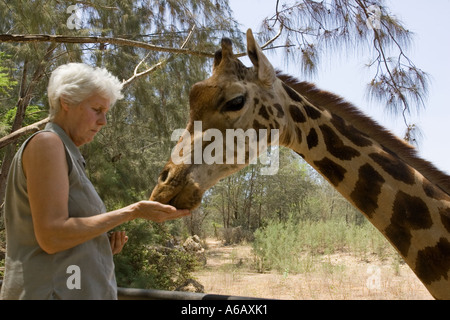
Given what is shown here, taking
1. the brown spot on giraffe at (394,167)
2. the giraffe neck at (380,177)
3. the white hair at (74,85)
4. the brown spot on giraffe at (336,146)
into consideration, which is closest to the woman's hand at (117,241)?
the white hair at (74,85)

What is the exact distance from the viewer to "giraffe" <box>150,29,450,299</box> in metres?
1.93

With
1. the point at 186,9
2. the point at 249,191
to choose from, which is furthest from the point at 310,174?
the point at 186,9

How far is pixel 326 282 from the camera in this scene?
857 cm

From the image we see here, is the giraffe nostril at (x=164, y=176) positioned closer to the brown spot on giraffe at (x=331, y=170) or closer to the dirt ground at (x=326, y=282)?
the brown spot on giraffe at (x=331, y=170)

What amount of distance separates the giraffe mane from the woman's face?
1.34 m

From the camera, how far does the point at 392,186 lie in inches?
81.2

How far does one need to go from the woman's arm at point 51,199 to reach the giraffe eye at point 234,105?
3.26ft

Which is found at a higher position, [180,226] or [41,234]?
[41,234]

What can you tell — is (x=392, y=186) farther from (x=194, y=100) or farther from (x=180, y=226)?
(x=180, y=226)

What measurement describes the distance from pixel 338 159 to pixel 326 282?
695 cm

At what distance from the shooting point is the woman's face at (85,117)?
4.72 feet

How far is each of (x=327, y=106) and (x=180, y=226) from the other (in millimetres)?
12325

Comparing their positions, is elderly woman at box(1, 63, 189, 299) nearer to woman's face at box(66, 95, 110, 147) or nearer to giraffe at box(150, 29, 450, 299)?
woman's face at box(66, 95, 110, 147)

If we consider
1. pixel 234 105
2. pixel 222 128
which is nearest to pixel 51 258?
pixel 222 128
